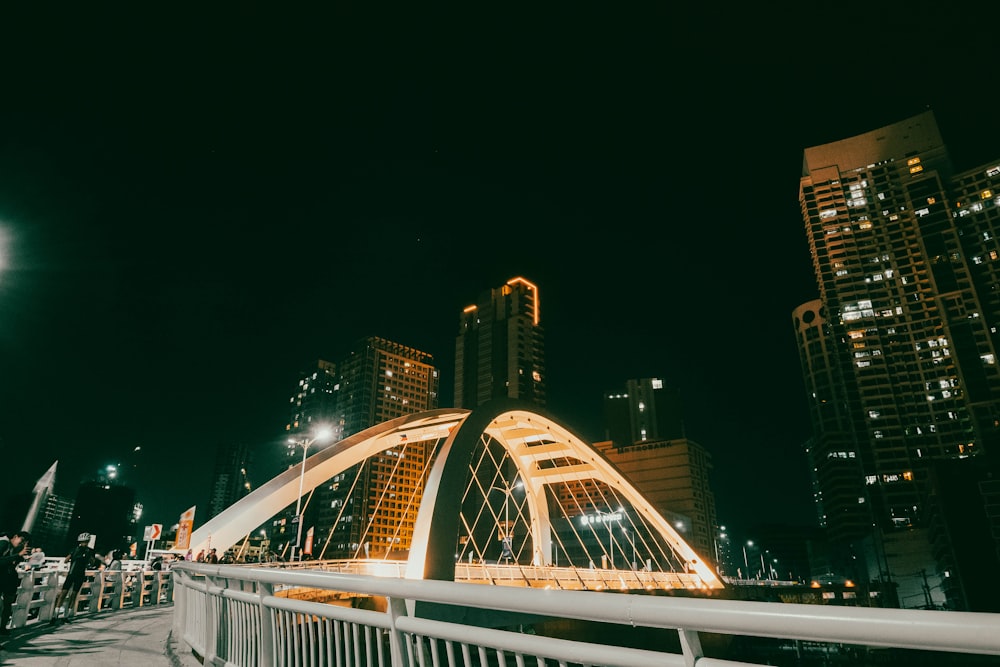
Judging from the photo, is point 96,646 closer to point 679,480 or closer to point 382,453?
point 382,453

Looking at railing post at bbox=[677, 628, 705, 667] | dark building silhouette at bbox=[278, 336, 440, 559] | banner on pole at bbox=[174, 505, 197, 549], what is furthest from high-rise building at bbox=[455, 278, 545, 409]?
railing post at bbox=[677, 628, 705, 667]

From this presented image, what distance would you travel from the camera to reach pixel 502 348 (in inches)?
5999

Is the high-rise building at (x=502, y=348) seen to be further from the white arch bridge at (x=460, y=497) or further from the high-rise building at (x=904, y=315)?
the white arch bridge at (x=460, y=497)

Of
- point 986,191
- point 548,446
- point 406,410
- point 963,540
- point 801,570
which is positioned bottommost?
point 801,570

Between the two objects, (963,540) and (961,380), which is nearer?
(963,540)

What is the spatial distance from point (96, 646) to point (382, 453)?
339 ft

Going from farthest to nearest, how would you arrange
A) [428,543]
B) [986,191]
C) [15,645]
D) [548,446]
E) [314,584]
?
[986,191]
[548,446]
[428,543]
[15,645]
[314,584]

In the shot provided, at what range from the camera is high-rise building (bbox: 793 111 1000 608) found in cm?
9325

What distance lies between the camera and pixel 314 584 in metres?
4.00

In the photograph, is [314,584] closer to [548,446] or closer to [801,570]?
[548,446]

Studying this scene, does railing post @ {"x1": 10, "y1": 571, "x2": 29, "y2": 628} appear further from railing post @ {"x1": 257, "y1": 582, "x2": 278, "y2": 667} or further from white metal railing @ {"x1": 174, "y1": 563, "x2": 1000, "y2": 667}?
railing post @ {"x1": 257, "y1": 582, "x2": 278, "y2": 667}

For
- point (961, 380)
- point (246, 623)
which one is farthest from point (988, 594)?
point (246, 623)

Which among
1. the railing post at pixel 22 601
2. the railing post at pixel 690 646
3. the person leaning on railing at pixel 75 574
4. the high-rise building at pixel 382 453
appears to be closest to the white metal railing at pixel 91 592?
the railing post at pixel 22 601

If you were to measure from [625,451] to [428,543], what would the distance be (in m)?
141
